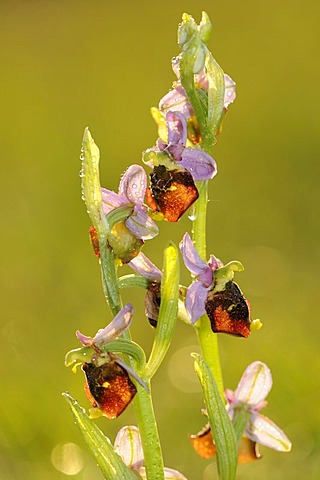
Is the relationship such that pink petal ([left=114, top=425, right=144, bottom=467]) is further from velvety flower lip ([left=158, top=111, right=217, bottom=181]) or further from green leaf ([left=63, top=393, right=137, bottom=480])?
velvety flower lip ([left=158, top=111, right=217, bottom=181])

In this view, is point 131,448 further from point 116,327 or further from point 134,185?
point 134,185

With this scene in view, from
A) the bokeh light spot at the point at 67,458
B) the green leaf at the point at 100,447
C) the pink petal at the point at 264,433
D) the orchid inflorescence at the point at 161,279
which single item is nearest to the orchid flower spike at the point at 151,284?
the orchid inflorescence at the point at 161,279

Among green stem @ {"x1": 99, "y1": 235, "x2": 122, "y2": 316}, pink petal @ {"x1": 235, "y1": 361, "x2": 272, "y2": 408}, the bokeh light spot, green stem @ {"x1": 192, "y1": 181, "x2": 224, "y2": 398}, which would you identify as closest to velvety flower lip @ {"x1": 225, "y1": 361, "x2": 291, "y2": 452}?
pink petal @ {"x1": 235, "y1": 361, "x2": 272, "y2": 408}

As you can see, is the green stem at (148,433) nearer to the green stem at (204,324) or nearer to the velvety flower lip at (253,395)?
the green stem at (204,324)

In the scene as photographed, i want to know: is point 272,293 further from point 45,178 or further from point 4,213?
point 45,178

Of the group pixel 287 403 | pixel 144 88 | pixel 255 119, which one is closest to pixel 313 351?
pixel 287 403

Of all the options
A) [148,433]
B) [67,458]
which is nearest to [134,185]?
[148,433]
